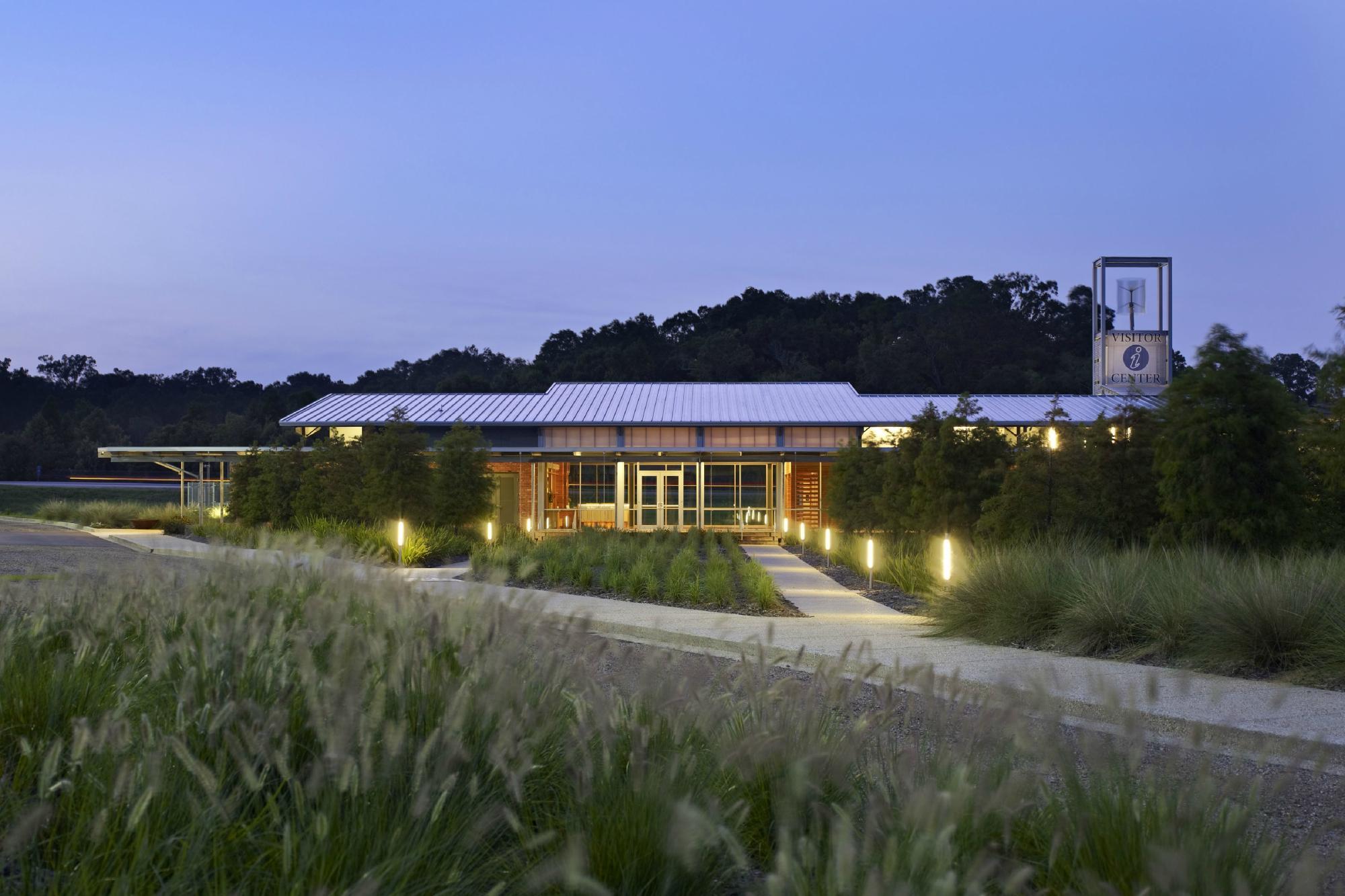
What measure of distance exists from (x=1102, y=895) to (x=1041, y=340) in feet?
235

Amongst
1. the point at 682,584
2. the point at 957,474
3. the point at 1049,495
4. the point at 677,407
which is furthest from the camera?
the point at 677,407

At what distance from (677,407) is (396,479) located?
15.5m

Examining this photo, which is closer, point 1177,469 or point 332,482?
point 1177,469

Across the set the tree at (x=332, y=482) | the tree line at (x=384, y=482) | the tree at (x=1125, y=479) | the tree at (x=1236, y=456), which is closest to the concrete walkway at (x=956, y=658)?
the tree at (x=1125, y=479)

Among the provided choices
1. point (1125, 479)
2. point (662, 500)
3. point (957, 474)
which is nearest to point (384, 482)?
point (957, 474)

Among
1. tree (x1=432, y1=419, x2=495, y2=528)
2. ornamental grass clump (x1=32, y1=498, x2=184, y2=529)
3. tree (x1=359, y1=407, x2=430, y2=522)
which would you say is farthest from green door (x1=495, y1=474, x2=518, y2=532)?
tree (x1=359, y1=407, x2=430, y2=522)

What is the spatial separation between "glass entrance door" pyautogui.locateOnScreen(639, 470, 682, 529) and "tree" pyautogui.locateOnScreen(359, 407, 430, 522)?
11.7 meters

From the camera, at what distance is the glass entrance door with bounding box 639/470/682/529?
3616cm

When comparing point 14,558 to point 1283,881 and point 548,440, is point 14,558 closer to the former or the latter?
point 548,440

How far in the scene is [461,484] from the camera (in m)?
25.8

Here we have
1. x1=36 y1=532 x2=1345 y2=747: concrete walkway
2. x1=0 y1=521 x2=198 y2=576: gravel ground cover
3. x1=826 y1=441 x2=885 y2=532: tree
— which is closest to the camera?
x1=36 y1=532 x2=1345 y2=747: concrete walkway

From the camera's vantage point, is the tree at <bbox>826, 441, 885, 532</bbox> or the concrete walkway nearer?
the concrete walkway

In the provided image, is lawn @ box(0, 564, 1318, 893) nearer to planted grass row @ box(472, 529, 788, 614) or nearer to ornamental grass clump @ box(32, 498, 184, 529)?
planted grass row @ box(472, 529, 788, 614)

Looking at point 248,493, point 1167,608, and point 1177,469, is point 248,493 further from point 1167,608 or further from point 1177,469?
point 1167,608
